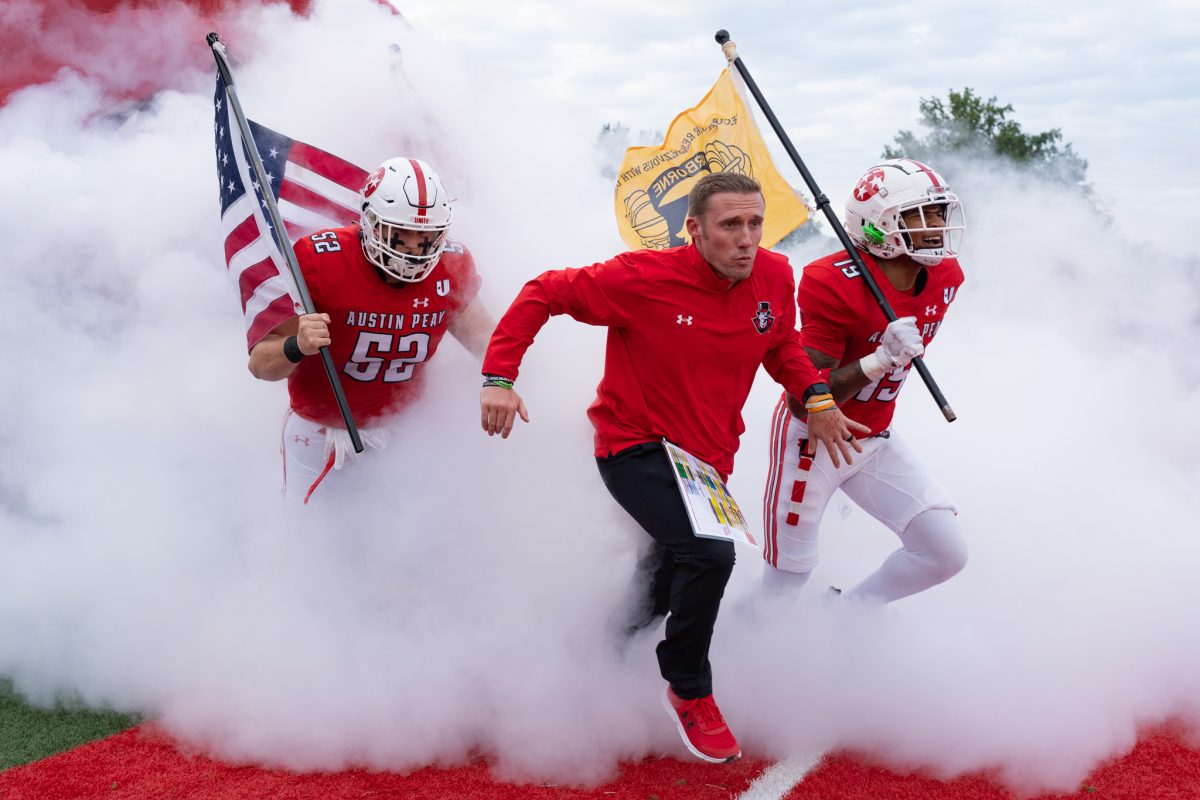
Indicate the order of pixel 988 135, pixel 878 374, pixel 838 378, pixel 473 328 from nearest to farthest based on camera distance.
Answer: pixel 878 374 < pixel 838 378 < pixel 473 328 < pixel 988 135

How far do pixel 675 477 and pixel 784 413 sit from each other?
0.83 metres

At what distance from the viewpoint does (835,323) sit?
13.5ft

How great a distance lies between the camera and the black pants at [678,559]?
11.9 ft

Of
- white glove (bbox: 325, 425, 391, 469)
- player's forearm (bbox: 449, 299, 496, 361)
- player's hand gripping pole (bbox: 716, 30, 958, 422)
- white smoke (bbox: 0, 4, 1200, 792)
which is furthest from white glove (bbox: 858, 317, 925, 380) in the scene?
white glove (bbox: 325, 425, 391, 469)

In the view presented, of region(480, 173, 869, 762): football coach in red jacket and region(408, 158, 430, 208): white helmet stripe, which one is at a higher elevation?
region(408, 158, 430, 208): white helmet stripe

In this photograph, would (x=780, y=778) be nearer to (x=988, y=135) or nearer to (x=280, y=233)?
(x=280, y=233)

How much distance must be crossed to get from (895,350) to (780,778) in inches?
60.5

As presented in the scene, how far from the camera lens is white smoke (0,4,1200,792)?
407cm

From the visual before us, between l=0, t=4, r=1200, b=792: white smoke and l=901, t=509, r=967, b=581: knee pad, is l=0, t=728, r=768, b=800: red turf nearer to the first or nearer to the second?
l=0, t=4, r=1200, b=792: white smoke

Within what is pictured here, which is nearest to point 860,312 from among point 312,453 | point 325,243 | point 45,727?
point 325,243

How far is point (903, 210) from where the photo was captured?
4047mm

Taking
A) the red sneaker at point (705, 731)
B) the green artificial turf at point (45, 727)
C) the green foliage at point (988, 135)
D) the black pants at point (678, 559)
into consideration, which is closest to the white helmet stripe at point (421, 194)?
the black pants at point (678, 559)

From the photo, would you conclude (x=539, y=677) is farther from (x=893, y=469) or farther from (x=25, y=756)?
(x=25, y=756)

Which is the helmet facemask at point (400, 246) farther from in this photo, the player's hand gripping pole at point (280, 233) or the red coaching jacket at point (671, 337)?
the red coaching jacket at point (671, 337)
